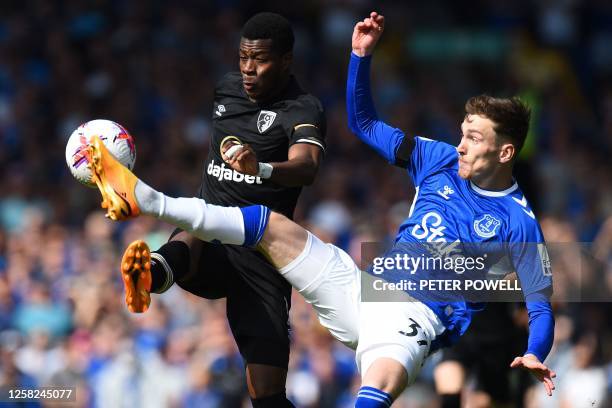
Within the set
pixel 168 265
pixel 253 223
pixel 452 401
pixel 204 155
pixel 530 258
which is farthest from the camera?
pixel 204 155

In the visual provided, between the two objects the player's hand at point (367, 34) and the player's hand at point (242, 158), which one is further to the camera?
the player's hand at point (367, 34)

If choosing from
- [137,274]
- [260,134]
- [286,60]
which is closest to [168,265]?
[137,274]

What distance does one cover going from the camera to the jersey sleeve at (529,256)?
7.20 metres

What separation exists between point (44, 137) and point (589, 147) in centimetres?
642

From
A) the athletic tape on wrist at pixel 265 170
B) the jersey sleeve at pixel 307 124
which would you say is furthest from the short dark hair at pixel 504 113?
the athletic tape on wrist at pixel 265 170

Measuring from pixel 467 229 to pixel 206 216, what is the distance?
1551 mm

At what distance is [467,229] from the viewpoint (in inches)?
291

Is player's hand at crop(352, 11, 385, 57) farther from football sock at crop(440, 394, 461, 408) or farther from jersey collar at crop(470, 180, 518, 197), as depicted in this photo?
football sock at crop(440, 394, 461, 408)

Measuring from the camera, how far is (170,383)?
11.9m

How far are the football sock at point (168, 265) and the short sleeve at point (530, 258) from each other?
1.92 metres

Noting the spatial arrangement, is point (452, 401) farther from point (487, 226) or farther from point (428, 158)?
point (428, 158)

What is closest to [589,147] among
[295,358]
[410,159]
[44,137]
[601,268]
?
[601,268]

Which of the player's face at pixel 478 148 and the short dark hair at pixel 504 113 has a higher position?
the short dark hair at pixel 504 113

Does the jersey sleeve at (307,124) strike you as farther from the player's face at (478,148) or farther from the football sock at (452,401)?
the football sock at (452,401)
